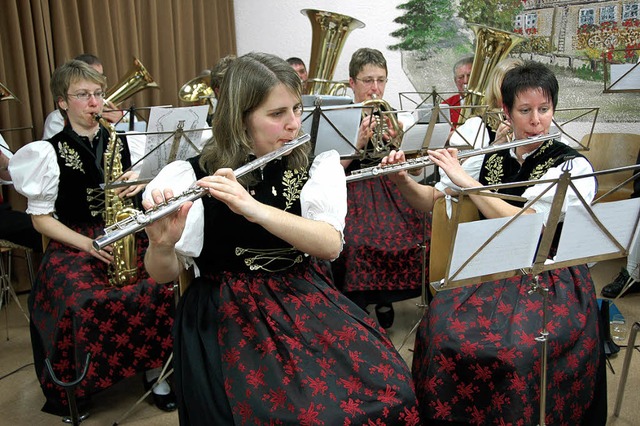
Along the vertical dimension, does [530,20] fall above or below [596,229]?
above

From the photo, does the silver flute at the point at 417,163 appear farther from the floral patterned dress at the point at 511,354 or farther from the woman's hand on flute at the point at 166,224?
the woman's hand on flute at the point at 166,224

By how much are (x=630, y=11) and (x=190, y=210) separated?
13.3 ft

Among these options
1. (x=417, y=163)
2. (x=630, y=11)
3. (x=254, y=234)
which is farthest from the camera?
(x=630, y=11)

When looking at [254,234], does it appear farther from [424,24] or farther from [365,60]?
[424,24]

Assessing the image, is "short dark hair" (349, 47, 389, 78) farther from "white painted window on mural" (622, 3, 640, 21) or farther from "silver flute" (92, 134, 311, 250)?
"white painted window on mural" (622, 3, 640, 21)

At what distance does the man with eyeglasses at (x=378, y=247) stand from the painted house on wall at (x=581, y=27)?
6.92 feet

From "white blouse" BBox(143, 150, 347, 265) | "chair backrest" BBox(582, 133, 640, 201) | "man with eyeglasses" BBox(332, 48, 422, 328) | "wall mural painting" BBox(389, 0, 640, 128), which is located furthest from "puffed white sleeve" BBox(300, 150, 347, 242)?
"wall mural painting" BBox(389, 0, 640, 128)

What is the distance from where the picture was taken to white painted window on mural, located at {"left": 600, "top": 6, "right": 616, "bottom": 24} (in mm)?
4438

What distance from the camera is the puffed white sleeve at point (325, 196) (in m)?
1.66

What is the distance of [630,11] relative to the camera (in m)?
4.36

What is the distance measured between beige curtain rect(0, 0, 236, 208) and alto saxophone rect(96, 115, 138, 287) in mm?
1324

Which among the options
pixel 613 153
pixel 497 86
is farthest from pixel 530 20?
pixel 497 86

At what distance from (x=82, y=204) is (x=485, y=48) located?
2.50m

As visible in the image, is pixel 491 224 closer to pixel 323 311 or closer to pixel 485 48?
pixel 323 311
